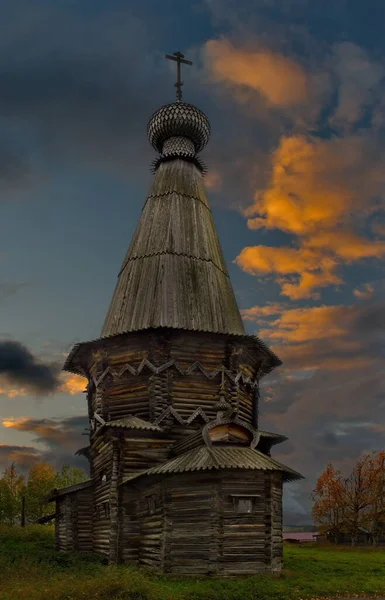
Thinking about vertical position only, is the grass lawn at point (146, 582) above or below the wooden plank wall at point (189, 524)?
below

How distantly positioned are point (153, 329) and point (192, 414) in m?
4.26

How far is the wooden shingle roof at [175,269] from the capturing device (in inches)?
1096

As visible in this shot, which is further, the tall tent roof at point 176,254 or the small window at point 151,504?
the tall tent roof at point 176,254

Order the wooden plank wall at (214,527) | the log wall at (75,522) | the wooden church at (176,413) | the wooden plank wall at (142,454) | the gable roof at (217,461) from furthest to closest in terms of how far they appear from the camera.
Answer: the log wall at (75,522) < the wooden plank wall at (142,454) < the wooden church at (176,413) < the gable roof at (217,461) < the wooden plank wall at (214,527)

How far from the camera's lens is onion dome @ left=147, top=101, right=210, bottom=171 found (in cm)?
3525

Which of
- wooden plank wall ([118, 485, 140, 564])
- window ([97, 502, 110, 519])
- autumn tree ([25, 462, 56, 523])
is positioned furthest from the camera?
autumn tree ([25, 462, 56, 523])

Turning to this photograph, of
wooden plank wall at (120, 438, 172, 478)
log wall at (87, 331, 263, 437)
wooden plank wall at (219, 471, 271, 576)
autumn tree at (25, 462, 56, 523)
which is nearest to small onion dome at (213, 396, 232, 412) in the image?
log wall at (87, 331, 263, 437)

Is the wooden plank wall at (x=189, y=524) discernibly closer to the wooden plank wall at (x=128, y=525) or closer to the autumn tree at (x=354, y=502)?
the wooden plank wall at (x=128, y=525)

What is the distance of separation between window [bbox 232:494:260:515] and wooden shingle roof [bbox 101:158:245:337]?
332 inches

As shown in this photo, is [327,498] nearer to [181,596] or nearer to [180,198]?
[180,198]

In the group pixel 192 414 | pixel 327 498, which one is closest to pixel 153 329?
pixel 192 414

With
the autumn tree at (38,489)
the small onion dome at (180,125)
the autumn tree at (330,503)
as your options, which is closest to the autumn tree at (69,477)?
the autumn tree at (38,489)

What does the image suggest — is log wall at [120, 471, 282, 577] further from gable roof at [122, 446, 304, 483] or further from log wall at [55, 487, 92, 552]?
log wall at [55, 487, 92, 552]

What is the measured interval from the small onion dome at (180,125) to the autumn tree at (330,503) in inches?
1431
